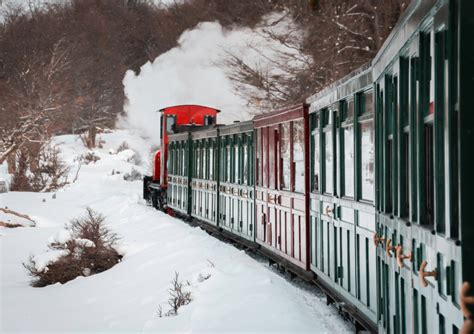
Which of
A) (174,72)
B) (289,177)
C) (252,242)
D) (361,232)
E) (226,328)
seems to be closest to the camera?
(361,232)

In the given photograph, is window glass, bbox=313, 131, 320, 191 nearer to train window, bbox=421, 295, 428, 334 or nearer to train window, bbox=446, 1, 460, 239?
train window, bbox=421, 295, 428, 334

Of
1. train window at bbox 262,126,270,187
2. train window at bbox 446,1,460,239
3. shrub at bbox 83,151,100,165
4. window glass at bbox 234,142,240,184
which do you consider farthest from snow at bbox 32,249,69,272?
shrub at bbox 83,151,100,165

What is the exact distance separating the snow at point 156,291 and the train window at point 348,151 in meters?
1.47

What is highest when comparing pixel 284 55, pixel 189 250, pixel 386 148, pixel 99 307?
pixel 284 55

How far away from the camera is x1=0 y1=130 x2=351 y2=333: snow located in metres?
7.16

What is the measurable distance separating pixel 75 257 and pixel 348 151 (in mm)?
9591

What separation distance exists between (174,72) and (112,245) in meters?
31.9

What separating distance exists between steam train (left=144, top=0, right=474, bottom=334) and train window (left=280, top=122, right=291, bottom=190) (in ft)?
0.07

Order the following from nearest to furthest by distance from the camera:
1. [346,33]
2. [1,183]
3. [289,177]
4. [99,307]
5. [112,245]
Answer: [289,177] → [99,307] → [112,245] → [346,33] → [1,183]

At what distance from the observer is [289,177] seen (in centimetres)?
902

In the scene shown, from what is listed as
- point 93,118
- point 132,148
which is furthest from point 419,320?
point 93,118

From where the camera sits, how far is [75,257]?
14344 millimetres

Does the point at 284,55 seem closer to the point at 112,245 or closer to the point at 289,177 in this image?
the point at 112,245

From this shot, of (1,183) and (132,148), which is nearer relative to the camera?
(1,183)
